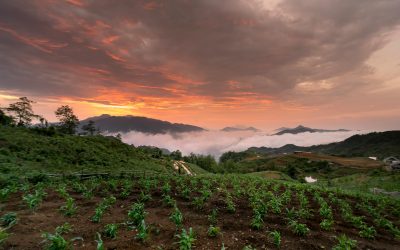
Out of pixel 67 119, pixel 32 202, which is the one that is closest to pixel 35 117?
pixel 67 119

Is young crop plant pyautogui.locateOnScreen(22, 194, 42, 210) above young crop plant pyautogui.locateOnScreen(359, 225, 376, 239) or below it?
above

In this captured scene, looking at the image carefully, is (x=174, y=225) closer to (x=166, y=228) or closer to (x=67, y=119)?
(x=166, y=228)

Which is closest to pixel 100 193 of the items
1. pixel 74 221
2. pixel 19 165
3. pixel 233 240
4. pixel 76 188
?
pixel 76 188

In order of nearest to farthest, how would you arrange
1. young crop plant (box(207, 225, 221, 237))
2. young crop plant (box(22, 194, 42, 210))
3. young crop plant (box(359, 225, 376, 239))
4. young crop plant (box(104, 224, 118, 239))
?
young crop plant (box(104, 224, 118, 239)) < young crop plant (box(207, 225, 221, 237)) < young crop plant (box(359, 225, 376, 239)) < young crop plant (box(22, 194, 42, 210))

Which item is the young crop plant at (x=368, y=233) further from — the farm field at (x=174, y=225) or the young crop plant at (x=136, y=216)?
the young crop plant at (x=136, y=216)

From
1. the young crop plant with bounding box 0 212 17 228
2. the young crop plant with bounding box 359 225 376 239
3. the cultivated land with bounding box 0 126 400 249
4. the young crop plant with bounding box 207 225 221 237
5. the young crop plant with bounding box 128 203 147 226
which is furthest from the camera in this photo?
the young crop plant with bounding box 359 225 376 239

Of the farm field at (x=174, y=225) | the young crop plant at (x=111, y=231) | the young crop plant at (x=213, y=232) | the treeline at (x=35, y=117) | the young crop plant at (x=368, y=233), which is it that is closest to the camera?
the farm field at (x=174, y=225)

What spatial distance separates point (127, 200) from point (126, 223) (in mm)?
6000

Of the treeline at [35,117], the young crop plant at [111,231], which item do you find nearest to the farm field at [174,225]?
the young crop plant at [111,231]

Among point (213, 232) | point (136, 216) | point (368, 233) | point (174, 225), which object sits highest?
point (136, 216)

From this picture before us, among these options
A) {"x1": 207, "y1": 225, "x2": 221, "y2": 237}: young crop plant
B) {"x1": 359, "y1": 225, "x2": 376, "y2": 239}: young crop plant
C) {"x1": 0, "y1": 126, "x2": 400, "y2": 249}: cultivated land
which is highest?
{"x1": 207, "y1": 225, "x2": 221, "y2": 237}: young crop plant

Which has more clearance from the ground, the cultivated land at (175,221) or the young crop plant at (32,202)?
the young crop plant at (32,202)

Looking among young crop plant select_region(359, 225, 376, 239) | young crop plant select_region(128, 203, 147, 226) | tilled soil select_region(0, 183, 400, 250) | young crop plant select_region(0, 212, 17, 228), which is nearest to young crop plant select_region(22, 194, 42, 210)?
tilled soil select_region(0, 183, 400, 250)

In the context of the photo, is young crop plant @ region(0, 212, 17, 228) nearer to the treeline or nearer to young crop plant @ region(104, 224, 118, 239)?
young crop plant @ region(104, 224, 118, 239)
